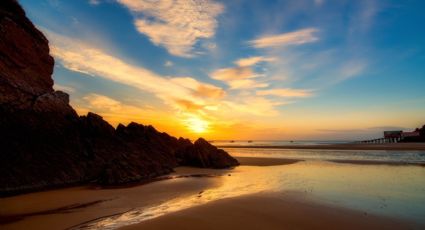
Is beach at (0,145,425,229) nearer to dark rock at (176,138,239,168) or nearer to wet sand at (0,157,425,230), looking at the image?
wet sand at (0,157,425,230)

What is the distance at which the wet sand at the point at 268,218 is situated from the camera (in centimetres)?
759

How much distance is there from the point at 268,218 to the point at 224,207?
5.89ft

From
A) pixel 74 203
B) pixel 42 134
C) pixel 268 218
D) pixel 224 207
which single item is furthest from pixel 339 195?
pixel 42 134

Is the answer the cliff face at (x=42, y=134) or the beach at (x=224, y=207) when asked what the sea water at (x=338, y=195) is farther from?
the cliff face at (x=42, y=134)

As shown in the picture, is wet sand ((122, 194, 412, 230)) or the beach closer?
wet sand ((122, 194, 412, 230))

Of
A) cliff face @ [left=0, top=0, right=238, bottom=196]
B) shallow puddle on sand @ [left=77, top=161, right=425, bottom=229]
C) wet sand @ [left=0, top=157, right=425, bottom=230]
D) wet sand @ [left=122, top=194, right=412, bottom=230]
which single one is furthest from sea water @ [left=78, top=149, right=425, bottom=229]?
cliff face @ [left=0, top=0, right=238, bottom=196]

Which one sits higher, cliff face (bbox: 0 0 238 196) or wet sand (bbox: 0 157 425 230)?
cliff face (bbox: 0 0 238 196)

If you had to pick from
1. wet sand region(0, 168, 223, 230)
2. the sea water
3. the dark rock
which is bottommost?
the sea water

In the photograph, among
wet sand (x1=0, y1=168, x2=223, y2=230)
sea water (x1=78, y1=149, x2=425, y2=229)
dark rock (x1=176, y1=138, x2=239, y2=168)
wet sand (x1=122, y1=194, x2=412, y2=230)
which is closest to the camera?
wet sand (x1=122, y1=194, x2=412, y2=230)

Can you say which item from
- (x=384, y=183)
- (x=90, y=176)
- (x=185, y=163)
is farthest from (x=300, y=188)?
(x=185, y=163)

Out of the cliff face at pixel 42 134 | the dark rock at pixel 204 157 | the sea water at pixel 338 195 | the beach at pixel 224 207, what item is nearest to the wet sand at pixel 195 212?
the beach at pixel 224 207

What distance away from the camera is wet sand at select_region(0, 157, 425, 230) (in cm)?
774

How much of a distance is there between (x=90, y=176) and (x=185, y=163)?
12185 mm

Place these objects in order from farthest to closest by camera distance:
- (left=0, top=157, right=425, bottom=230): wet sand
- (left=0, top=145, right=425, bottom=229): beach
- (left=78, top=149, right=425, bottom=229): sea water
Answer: (left=78, top=149, right=425, bottom=229): sea water
(left=0, top=145, right=425, bottom=229): beach
(left=0, top=157, right=425, bottom=230): wet sand
